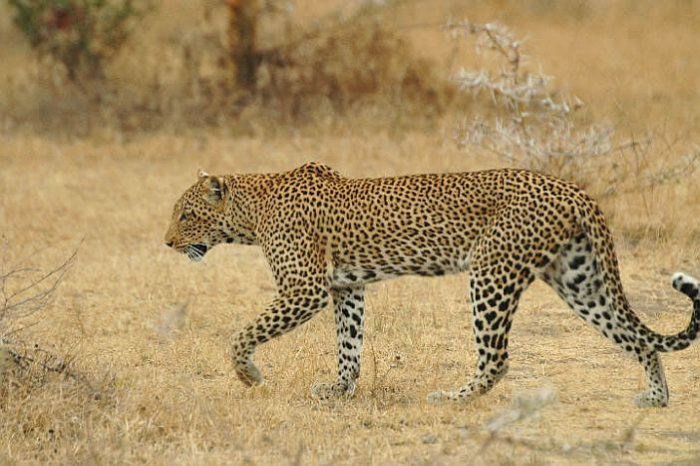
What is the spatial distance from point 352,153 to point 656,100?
4.37 meters

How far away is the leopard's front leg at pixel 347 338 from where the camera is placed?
8023mm

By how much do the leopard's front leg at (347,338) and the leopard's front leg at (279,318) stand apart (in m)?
0.37

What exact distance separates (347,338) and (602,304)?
A: 59.4 inches

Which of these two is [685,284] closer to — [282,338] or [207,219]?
[207,219]

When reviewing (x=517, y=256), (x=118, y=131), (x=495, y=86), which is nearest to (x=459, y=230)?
(x=517, y=256)

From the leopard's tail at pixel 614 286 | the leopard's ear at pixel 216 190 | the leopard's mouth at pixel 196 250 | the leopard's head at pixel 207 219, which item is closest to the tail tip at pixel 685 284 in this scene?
the leopard's tail at pixel 614 286

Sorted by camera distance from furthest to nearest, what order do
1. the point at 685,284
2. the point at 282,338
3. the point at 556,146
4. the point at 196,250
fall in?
1. the point at 556,146
2. the point at 282,338
3. the point at 196,250
4. the point at 685,284

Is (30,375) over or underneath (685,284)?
underneath

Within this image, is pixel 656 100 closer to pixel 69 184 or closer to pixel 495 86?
pixel 495 86

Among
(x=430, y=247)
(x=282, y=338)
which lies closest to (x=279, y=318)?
(x=430, y=247)

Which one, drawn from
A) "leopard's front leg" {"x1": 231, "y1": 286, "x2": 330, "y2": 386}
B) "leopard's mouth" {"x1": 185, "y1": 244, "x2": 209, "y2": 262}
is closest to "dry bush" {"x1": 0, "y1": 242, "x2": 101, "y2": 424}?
"leopard's front leg" {"x1": 231, "y1": 286, "x2": 330, "y2": 386}

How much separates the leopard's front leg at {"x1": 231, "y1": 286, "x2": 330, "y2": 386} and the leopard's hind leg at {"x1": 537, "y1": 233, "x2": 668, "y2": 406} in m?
1.27

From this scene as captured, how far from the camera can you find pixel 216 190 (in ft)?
27.2

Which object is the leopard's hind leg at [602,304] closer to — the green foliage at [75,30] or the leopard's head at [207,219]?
the leopard's head at [207,219]
